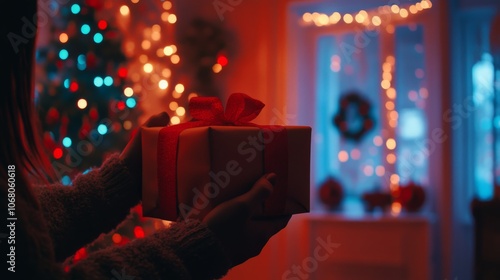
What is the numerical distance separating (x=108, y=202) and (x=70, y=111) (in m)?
1.88

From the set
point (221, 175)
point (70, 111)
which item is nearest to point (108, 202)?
point (221, 175)

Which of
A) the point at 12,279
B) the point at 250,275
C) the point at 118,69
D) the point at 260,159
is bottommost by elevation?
the point at 250,275

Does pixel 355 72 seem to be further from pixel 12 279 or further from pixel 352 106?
pixel 12 279

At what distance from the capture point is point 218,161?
0.74m

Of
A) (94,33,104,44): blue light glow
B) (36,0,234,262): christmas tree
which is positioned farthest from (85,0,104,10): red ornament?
(94,33,104,44): blue light glow

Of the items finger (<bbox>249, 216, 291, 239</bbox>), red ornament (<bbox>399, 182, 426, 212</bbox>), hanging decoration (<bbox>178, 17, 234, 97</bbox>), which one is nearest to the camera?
finger (<bbox>249, 216, 291, 239</bbox>)

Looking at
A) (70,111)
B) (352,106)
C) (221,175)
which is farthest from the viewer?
(352,106)

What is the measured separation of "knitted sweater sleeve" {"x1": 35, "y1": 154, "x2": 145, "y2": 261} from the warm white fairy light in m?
2.65

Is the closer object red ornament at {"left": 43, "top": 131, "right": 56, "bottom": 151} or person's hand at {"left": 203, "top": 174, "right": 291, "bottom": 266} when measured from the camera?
person's hand at {"left": 203, "top": 174, "right": 291, "bottom": 266}

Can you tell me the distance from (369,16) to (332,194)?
120 cm

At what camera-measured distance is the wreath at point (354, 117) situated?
3.28 m

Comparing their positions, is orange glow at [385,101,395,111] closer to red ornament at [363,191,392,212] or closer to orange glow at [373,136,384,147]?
orange glow at [373,136,384,147]

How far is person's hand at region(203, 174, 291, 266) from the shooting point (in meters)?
0.66

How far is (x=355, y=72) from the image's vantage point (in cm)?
333
